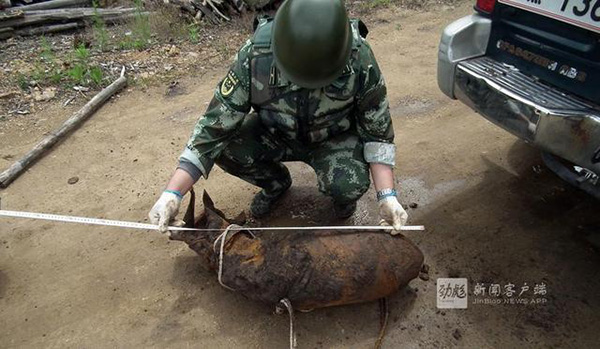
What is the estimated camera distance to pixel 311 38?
5.72ft

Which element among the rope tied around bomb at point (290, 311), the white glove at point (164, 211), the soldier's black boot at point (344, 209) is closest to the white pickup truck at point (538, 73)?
the soldier's black boot at point (344, 209)

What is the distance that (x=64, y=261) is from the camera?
99.4 inches

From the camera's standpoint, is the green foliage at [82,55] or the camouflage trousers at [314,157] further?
the green foliage at [82,55]

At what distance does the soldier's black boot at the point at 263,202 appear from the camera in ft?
9.07

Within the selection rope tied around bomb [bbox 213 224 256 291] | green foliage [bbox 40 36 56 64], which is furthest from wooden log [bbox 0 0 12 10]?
rope tied around bomb [bbox 213 224 256 291]

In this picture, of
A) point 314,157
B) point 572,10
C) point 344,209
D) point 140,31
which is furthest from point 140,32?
point 572,10

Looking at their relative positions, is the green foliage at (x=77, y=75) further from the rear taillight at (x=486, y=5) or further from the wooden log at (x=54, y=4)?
the rear taillight at (x=486, y=5)

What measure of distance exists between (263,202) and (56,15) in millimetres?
4788

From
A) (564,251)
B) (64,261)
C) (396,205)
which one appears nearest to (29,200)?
Result: (64,261)

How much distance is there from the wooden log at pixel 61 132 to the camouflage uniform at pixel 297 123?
1.75 m

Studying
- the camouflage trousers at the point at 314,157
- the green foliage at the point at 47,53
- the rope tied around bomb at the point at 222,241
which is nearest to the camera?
the rope tied around bomb at the point at 222,241

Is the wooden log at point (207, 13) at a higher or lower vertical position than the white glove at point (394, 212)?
lower

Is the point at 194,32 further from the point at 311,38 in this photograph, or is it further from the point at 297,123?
the point at 311,38

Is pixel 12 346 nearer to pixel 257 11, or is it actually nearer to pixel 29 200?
pixel 29 200
